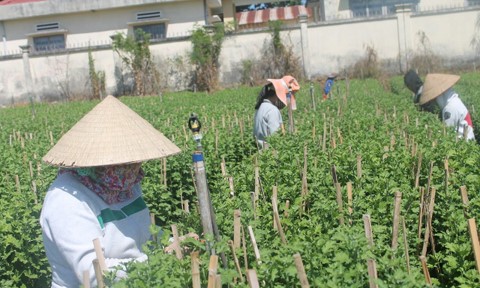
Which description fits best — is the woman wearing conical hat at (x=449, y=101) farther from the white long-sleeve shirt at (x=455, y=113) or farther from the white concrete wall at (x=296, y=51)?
the white concrete wall at (x=296, y=51)

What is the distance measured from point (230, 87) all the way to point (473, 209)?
2124cm

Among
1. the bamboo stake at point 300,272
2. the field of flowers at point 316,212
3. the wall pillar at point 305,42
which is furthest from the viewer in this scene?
the wall pillar at point 305,42

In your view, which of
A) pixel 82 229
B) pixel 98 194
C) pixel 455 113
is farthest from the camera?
pixel 455 113

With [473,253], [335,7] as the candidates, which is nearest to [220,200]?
[473,253]

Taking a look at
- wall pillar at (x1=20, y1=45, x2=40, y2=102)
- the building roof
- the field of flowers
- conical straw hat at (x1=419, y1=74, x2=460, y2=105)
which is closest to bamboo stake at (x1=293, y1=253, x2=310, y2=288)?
the field of flowers

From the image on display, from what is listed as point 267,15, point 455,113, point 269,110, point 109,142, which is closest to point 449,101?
point 455,113

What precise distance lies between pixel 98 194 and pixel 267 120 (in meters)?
4.10

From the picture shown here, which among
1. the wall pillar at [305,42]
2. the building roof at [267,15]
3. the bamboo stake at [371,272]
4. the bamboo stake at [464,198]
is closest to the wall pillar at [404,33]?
the wall pillar at [305,42]

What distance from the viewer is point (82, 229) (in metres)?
2.74

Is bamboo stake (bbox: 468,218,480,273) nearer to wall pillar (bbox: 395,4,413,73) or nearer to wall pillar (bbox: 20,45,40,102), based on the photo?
wall pillar (bbox: 395,4,413,73)

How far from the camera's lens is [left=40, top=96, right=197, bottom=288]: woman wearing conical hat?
2.73 m

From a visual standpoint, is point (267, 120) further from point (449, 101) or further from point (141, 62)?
point (141, 62)

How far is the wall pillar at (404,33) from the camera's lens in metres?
24.0

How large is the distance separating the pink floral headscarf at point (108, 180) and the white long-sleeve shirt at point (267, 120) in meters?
3.78
